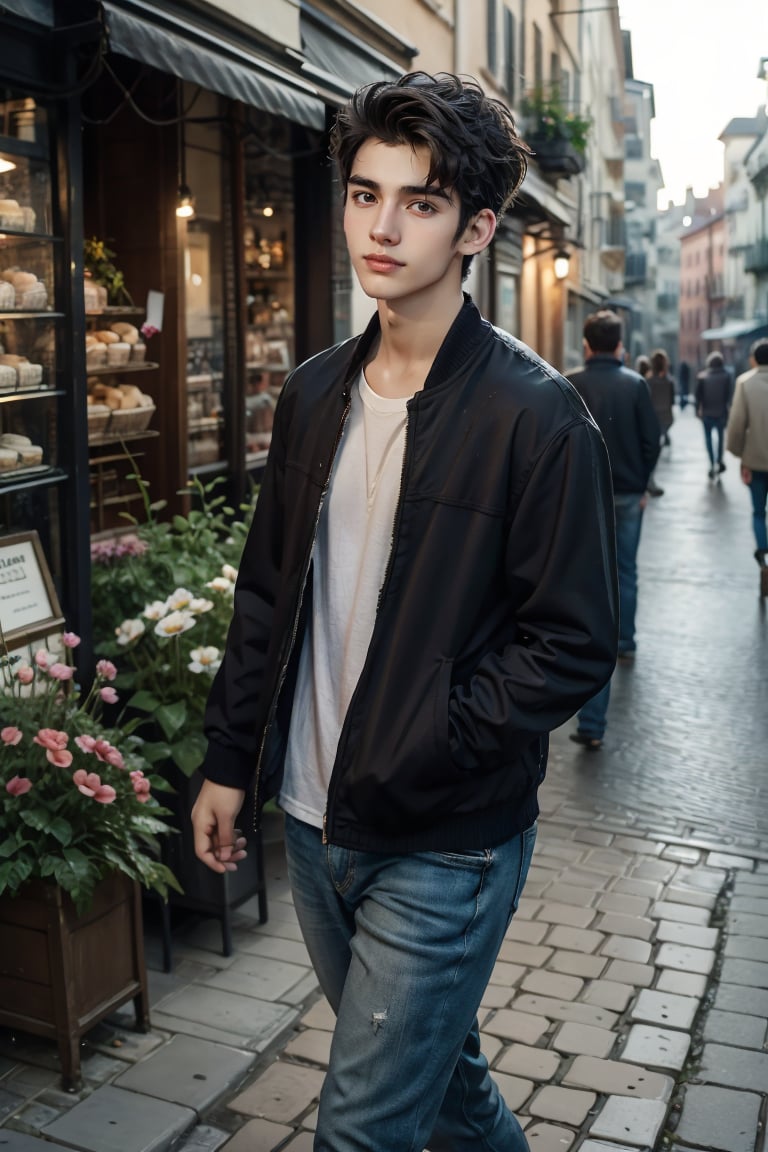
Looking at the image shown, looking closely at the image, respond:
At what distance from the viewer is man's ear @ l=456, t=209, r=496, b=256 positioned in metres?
2.28

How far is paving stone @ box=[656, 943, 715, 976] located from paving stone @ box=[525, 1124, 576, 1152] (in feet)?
3.58

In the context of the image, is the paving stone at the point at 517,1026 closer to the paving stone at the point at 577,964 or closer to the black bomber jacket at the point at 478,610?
the paving stone at the point at 577,964

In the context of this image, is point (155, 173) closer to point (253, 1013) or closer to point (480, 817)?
point (253, 1013)

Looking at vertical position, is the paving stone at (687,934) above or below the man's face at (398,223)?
below

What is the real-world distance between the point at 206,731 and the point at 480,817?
0.57 metres

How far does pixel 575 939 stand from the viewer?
469 centimetres

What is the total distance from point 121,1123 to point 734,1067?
5.40ft

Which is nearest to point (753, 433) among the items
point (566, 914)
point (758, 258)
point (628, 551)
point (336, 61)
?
point (628, 551)

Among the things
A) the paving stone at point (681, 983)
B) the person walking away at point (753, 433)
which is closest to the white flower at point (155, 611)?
the paving stone at point (681, 983)

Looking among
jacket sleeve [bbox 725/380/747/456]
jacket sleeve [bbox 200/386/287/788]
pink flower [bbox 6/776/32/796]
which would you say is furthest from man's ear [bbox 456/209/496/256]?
jacket sleeve [bbox 725/380/747/456]

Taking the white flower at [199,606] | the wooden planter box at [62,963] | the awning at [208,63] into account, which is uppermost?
the awning at [208,63]

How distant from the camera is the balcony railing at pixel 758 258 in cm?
6412

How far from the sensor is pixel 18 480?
4812mm

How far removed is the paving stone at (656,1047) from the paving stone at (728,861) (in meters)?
1.45
